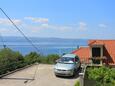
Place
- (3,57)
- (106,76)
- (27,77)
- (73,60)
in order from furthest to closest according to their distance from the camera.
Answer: (3,57) → (73,60) → (27,77) → (106,76)

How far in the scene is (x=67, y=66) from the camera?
75.9ft

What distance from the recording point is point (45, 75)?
23828mm

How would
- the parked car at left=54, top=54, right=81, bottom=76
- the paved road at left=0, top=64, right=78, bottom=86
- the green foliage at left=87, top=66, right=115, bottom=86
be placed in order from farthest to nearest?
the parked car at left=54, top=54, right=81, bottom=76
the paved road at left=0, top=64, right=78, bottom=86
the green foliage at left=87, top=66, right=115, bottom=86

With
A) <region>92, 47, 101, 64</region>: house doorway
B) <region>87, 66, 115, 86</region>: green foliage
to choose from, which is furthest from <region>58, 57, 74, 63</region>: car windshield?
<region>92, 47, 101, 64</region>: house doorway

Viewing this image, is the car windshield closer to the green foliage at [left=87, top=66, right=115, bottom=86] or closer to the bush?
the green foliage at [left=87, top=66, right=115, bottom=86]

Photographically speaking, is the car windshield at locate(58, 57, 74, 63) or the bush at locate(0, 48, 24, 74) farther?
the bush at locate(0, 48, 24, 74)

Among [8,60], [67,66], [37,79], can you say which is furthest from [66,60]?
[8,60]

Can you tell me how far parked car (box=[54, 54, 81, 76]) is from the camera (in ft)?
74.3

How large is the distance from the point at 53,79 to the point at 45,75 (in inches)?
70.0

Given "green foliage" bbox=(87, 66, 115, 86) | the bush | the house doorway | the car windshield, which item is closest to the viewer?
"green foliage" bbox=(87, 66, 115, 86)

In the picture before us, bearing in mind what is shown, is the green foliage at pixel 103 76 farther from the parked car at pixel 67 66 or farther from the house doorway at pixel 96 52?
the house doorway at pixel 96 52

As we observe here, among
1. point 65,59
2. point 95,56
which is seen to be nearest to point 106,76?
point 65,59

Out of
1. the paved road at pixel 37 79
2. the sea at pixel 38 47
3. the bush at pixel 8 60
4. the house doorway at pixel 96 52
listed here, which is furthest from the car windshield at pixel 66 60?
the house doorway at pixel 96 52

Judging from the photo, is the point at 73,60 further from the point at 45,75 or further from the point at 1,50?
the point at 1,50
